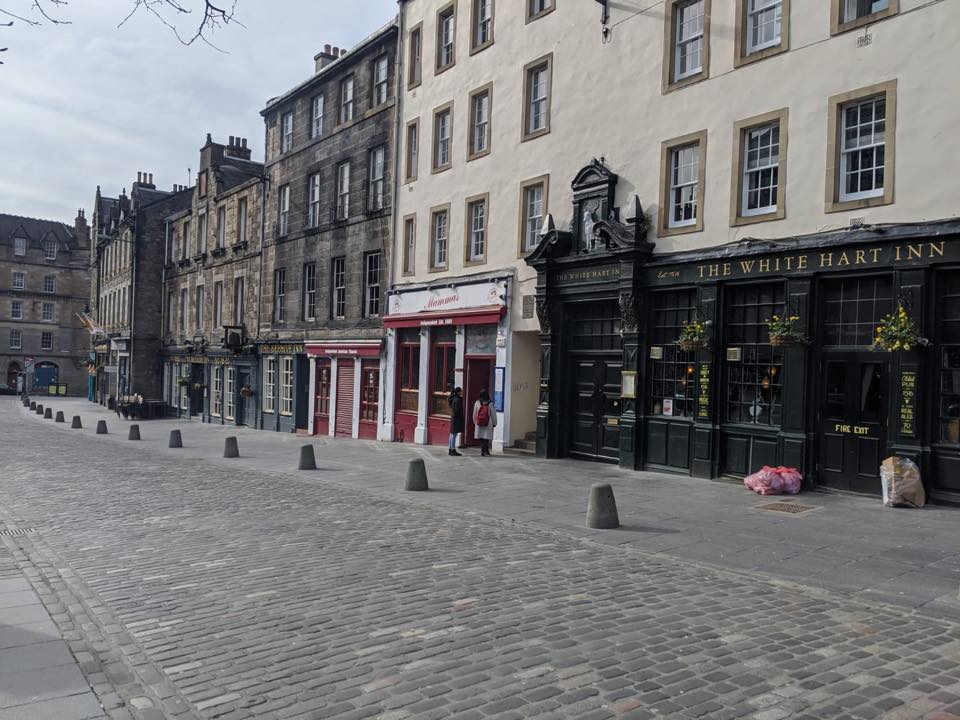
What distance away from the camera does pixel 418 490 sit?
13.9 m

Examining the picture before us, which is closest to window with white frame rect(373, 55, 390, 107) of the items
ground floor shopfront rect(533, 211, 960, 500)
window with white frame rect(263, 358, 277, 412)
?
ground floor shopfront rect(533, 211, 960, 500)

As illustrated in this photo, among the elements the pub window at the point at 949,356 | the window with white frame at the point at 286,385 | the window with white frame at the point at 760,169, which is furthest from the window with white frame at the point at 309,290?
the pub window at the point at 949,356

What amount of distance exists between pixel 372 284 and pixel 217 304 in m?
14.9

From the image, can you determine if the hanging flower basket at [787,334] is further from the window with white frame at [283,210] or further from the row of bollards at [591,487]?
the window with white frame at [283,210]

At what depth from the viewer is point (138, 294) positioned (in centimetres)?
4541

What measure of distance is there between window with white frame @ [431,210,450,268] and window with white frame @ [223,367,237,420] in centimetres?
1571

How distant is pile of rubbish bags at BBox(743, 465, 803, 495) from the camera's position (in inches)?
510

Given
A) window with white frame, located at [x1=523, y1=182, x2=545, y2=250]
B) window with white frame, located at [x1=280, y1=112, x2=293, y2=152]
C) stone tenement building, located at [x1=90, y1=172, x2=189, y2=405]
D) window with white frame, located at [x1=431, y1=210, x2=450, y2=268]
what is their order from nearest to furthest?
window with white frame, located at [x1=523, y1=182, x2=545, y2=250], window with white frame, located at [x1=431, y1=210, x2=450, y2=268], window with white frame, located at [x1=280, y1=112, x2=293, y2=152], stone tenement building, located at [x1=90, y1=172, x2=189, y2=405]

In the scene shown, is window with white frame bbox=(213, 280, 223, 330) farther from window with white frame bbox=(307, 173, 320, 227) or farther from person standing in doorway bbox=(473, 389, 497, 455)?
person standing in doorway bbox=(473, 389, 497, 455)

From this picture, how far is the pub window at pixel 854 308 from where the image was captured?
1252cm

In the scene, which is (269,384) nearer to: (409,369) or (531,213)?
(409,369)

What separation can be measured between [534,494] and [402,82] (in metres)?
16.2

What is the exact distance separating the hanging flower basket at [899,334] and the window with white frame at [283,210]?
24121 mm

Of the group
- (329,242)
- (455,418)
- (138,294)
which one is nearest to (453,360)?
(455,418)
